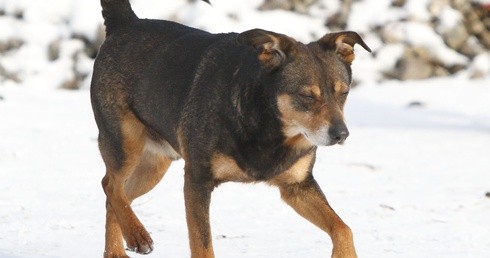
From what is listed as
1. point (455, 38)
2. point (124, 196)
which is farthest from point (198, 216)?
point (455, 38)

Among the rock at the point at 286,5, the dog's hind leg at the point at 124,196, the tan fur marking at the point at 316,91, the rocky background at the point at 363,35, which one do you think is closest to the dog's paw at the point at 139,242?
the dog's hind leg at the point at 124,196

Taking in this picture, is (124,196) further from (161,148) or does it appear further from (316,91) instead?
(316,91)

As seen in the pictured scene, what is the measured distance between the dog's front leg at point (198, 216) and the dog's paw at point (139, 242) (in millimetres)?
687

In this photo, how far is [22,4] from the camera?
13055 mm

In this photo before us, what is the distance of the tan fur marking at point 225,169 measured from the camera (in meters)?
5.57

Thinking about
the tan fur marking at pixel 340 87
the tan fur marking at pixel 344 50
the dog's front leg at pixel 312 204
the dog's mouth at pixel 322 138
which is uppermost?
the tan fur marking at pixel 344 50

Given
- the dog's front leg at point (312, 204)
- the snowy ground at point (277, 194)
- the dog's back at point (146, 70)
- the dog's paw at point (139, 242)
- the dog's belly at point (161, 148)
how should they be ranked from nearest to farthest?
the dog's front leg at point (312, 204)
the dog's back at point (146, 70)
the dog's paw at point (139, 242)
the dog's belly at point (161, 148)
the snowy ground at point (277, 194)

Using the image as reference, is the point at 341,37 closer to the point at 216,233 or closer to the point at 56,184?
the point at 216,233

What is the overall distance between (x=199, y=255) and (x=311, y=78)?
1.07m

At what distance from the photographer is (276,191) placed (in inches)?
335

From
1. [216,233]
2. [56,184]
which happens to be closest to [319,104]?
[216,233]

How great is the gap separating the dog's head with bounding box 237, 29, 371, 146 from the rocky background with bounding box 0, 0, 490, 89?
23.7ft

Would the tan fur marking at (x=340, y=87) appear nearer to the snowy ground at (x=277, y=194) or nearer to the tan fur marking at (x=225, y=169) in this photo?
the tan fur marking at (x=225, y=169)

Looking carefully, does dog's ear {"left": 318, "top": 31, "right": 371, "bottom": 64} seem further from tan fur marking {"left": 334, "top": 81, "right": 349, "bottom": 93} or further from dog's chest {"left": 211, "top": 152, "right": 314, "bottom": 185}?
dog's chest {"left": 211, "top": 152, "right": 314, "bottom": 185}
